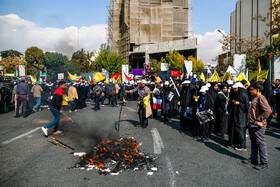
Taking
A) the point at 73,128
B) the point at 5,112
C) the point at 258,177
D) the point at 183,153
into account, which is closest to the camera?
the point at 258,177

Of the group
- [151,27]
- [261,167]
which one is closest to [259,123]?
[261,167]

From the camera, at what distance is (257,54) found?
76.3 feet

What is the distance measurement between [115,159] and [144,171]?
829mm

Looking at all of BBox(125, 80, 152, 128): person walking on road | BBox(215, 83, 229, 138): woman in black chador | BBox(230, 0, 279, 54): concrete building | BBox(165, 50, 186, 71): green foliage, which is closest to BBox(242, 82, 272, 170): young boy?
BBox(215, 83, 229, 138): woman in black chador

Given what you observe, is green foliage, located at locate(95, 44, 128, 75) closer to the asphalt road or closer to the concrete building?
the concrete building

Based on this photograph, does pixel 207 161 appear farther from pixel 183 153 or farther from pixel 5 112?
pixel 5 112

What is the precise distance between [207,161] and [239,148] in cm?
143

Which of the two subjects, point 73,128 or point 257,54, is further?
point 257,54

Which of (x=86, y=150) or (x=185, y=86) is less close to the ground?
(x=185, y=86)

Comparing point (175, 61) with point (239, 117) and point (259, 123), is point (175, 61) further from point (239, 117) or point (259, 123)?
point (259, 123)

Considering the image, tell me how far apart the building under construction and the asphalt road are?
38.3 metres

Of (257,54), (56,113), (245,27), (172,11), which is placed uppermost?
(172,11)

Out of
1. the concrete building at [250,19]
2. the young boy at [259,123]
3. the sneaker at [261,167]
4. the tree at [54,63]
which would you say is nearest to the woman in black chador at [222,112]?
the young boy at [259,123]

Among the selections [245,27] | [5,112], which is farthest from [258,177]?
[245,27]
